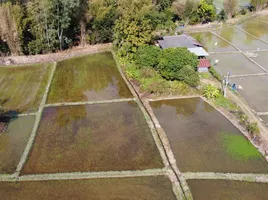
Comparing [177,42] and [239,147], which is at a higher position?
[177,42]

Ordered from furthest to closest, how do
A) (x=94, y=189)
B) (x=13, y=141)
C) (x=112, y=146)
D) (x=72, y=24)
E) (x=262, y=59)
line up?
(x=72, y=24) < (x=262, y=59) < (x=13, y=141) < (x=112, y=146) < (x=94, y=189)

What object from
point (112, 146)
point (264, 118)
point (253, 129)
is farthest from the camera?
point (264, 118)

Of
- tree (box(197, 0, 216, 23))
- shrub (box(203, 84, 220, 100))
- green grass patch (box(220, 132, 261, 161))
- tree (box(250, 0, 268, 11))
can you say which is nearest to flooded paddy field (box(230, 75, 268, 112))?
shrub (box(203, 84, 220, 100))

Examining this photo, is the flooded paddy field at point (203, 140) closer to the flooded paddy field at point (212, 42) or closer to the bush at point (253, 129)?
the bush at point (253, 129)

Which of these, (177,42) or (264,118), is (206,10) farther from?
(264,118)

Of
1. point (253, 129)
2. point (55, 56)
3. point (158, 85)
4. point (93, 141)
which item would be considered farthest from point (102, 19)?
point (253, 129)

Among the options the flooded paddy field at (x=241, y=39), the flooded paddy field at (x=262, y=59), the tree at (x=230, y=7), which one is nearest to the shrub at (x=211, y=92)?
the flooded paddy field at (x=262, y=59)
